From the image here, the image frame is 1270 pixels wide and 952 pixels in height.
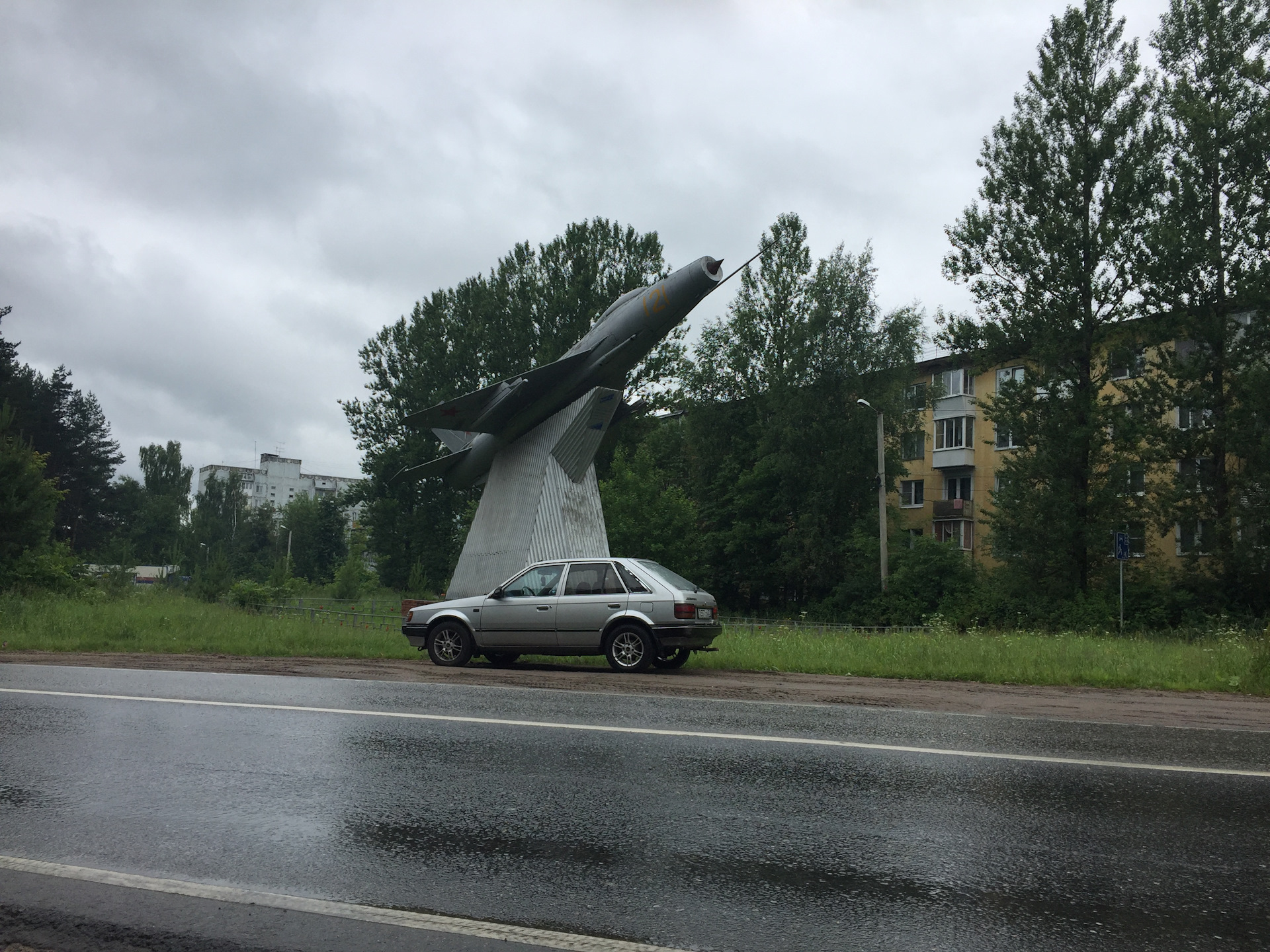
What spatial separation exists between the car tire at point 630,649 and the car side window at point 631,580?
0.50 m

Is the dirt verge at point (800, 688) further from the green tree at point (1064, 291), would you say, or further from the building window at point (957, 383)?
the building window at point (957, 383)

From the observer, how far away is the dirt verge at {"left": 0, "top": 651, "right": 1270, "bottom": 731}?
31.7 feet

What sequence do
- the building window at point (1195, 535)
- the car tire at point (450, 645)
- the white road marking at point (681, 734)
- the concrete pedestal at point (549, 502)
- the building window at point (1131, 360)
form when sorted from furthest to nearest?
the building window at point (1131, 360)
the building window at point (1195, 535)
the concrete pedestal at point (549, 502)
the car tire at point (450, 645)
the white road marking at point (681, 734)

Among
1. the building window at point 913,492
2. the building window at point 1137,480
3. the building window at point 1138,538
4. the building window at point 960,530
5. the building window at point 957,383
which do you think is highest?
the building window at point 957,383

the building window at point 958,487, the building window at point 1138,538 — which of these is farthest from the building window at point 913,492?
the building window at point 1138,538

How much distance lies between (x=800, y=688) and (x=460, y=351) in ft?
145

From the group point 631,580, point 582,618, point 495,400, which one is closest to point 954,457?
point 495,400

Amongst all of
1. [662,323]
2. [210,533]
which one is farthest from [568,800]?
[210,533]

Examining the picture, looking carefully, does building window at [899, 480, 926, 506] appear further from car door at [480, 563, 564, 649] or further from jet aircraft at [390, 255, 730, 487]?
car door at [480, 563, 564, 649]

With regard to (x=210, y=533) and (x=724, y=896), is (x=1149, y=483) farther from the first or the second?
(x=210, y=533)

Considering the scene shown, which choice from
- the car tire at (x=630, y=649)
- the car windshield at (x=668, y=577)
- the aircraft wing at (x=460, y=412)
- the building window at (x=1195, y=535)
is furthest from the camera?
the building window at (x=1195, y=535)

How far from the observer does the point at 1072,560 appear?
1283 inches

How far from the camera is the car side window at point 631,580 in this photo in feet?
43.4

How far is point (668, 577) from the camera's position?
1354 cm
